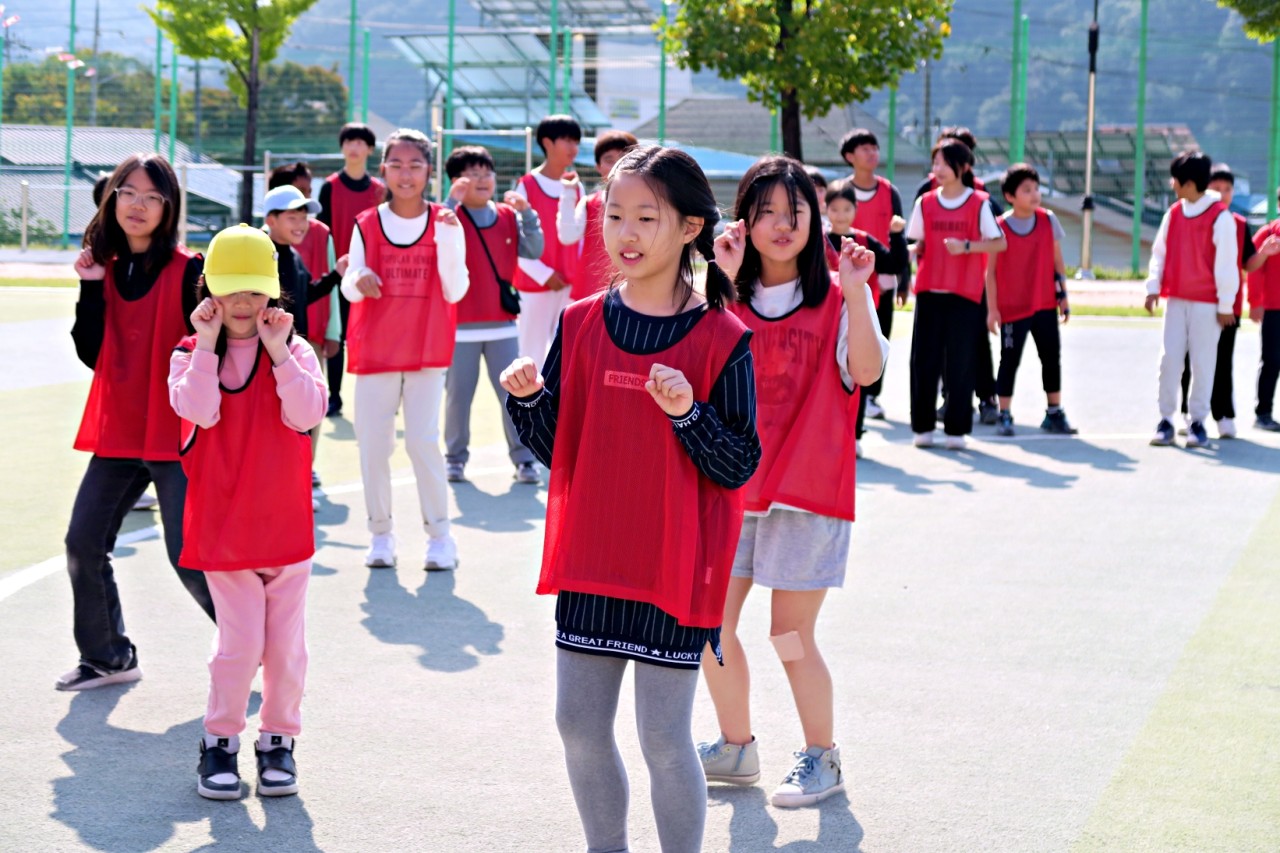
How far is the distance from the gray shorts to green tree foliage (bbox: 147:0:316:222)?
30771 millimetres

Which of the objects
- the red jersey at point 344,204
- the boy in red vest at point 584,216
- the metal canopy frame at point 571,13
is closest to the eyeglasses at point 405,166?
the boy in red vest at point 584,216

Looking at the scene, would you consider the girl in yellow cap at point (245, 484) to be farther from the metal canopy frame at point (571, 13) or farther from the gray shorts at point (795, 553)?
the metal canopy frame at point (571, 13)

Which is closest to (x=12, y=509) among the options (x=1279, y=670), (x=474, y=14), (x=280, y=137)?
(x=1279, y=670)

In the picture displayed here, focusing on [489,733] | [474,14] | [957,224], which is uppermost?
[474,14]

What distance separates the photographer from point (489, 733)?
5.18 metres

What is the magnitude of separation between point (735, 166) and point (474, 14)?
10.3 m

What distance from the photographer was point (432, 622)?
6602 millimetres

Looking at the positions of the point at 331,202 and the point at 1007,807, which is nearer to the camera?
the point at 1007,807

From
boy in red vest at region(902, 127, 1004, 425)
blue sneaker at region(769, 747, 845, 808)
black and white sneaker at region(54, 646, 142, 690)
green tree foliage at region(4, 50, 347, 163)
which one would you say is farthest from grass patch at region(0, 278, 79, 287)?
blue sneaker at region(769, 747, 845, 808)

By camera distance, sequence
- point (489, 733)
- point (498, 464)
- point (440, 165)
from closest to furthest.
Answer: point (489, 733)
point (498, 464)
point (440, 165)

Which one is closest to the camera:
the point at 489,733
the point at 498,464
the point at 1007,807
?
the point at 1007,807

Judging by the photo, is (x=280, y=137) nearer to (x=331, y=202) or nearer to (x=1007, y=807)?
(x=331, y=202)

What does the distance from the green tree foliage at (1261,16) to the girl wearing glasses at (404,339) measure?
24.2ft

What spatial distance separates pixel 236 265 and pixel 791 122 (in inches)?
938
